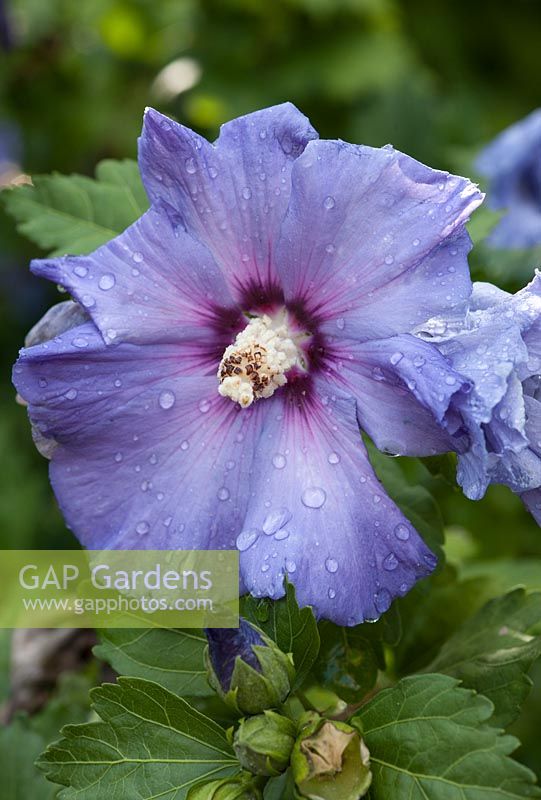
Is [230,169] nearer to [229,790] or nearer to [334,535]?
[334,535]

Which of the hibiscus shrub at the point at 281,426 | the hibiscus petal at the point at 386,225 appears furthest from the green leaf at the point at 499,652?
the hibiscus petal at the point at 386,225

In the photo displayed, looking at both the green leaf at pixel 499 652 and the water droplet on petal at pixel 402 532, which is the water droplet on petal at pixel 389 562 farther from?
the green leaf at pixel 499 652

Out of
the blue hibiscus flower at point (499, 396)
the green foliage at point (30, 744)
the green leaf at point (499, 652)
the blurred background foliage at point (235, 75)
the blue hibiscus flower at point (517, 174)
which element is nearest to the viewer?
the blue hibiscus flower at point (499, 396)

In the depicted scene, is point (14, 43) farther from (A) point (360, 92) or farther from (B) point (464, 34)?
(B) point (464, 34)

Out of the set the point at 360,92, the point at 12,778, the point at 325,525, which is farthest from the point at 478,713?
the point at 360,92

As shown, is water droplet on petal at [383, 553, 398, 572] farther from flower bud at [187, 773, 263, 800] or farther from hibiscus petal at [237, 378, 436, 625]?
flower bud at [187, 773, 263, 800]

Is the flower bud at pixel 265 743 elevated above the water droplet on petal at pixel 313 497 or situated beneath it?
situated beneath
